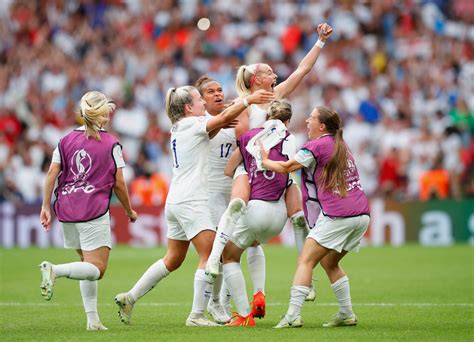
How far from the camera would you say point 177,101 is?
1048cm

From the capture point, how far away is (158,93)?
26266 mm

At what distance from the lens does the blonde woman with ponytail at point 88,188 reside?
403 inches

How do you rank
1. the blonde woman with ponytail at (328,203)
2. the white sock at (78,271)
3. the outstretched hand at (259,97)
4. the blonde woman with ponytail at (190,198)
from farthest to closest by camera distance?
the blonde woman with ponytail at (190,198) < the blonde woman with ponytail at (328,203) < the outstretched hand at (259,97) < the white sock at (78,271)

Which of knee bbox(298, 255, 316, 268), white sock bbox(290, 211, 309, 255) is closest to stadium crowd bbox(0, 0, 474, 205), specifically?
white sock bbox(290, 211, 309, 255)

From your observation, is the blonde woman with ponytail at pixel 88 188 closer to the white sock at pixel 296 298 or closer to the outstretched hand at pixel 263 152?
the outstretched hand at pixel 263 152

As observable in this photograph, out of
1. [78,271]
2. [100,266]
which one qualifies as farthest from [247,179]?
[78,271]

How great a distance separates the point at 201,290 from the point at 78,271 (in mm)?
1246

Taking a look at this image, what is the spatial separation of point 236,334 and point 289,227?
45.1 feet

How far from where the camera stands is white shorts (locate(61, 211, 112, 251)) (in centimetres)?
1022

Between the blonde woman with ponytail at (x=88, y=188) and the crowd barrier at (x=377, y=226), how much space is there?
12832 mm

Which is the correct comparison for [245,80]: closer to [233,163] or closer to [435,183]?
[233,163]

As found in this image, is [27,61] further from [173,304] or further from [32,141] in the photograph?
[173,304]

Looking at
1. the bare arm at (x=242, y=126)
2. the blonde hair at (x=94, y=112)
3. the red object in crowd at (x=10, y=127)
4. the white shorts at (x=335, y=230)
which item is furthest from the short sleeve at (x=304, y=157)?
the red object in crowd at (x=10, y=127)

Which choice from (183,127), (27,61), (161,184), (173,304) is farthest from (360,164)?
(183,127)
